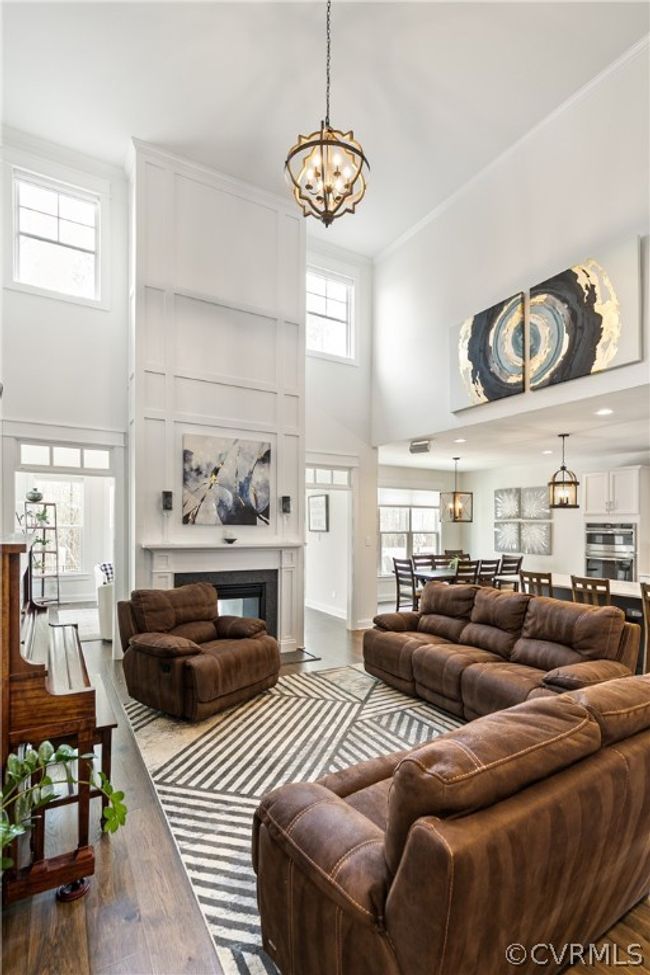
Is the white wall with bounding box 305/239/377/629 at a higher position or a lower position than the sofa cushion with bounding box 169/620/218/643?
higher

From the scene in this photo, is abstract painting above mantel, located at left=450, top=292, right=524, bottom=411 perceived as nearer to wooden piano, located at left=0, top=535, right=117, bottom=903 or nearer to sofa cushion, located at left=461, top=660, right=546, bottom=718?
sofa cushion, located at left=461, top=660, right=546, bottom=718

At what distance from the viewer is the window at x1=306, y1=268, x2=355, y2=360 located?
6.99 m

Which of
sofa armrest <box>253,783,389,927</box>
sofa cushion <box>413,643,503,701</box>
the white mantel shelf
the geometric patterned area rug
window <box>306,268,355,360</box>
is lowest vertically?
the geometric patterned area rug

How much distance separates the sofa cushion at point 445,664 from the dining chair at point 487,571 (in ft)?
9.70

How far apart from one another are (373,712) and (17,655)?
2.79m

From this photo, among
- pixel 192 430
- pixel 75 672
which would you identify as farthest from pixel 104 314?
pixel 75 672

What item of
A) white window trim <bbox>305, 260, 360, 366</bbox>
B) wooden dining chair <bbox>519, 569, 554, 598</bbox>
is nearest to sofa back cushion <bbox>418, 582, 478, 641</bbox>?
wooden dining chair <bbox>519, 569, 554, 598</bbox>

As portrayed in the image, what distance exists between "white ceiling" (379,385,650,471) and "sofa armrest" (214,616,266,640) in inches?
128

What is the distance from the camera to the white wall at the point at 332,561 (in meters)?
7.64

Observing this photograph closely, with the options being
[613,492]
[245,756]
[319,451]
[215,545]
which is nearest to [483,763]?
[245,756]

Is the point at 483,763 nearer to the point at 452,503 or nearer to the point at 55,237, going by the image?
the point at 55,237

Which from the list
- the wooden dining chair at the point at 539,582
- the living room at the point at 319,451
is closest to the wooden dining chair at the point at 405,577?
the living room at the point at 319,451

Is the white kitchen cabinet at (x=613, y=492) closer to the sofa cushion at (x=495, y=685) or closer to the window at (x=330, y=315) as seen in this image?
the window at (x=330, y=315)

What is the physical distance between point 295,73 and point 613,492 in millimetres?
6764
